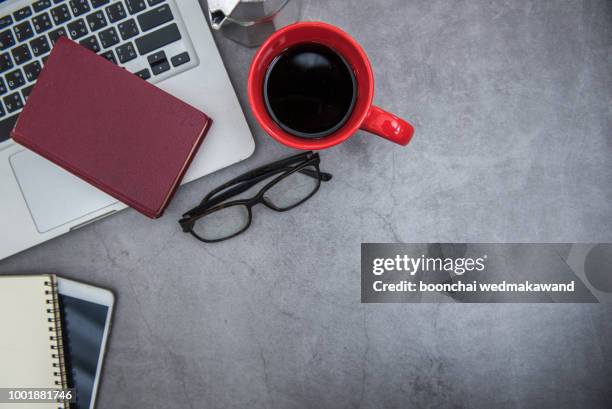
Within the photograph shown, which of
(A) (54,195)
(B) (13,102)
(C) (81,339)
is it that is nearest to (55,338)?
(C) (81,339)

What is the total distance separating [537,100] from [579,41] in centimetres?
9

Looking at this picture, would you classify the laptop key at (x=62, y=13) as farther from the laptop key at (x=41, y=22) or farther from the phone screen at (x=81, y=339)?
the phone screen at (x=81, y=339)

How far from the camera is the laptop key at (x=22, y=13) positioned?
59 centimetres

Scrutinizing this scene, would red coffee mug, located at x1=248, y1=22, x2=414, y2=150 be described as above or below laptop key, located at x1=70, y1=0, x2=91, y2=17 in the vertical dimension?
below

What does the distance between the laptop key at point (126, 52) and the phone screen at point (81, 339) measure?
312 millimetres

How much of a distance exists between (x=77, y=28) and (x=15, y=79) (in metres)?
0.10

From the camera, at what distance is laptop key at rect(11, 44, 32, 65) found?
59 cm

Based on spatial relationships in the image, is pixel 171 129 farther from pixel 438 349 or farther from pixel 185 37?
pixel 438 349

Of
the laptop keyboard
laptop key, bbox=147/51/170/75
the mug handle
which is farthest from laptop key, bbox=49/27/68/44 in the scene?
the mug handle

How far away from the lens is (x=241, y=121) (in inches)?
23.9

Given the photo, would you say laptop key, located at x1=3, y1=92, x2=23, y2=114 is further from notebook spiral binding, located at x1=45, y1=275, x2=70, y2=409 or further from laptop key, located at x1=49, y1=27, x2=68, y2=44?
notebook spiral binding, located at x1=45, y1=275, x2=70, y2=409

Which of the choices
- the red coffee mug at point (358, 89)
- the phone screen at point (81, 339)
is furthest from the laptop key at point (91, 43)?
the phone screen at point (81, 339)

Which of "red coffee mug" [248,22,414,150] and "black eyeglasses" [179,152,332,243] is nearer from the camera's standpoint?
"red coffee mug" [248,22,414,150]

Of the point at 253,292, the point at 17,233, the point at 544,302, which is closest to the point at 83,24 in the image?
the point at 17,233
